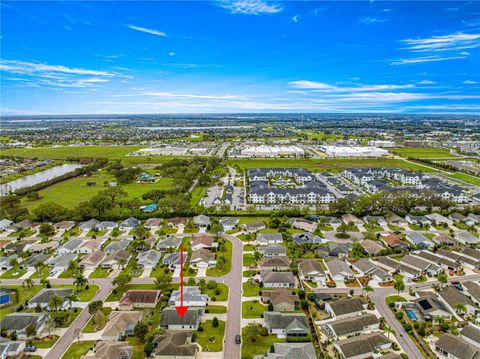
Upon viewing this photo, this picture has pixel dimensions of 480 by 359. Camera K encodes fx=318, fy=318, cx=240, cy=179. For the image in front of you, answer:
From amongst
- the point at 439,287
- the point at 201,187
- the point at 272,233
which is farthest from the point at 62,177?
the point at 439,287

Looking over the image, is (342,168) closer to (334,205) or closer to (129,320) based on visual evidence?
(334,205)

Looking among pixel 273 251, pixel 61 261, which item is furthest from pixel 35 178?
pixel 273 251

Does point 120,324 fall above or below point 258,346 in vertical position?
above

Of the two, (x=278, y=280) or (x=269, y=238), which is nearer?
(x=278, y=280)

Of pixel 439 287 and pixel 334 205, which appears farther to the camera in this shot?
pixel 334 205

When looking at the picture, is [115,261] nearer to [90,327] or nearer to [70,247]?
[70,247]

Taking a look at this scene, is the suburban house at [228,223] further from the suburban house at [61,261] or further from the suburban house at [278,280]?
the suburban house at [61,261]
